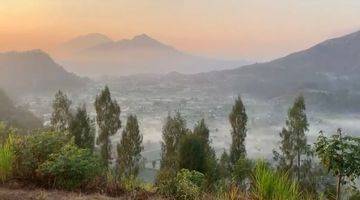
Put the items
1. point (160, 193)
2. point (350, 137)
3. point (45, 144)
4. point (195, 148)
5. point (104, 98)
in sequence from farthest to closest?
point (104, 98), point (195, 148), point (45, 144), point (160, 193), point (350, 137)

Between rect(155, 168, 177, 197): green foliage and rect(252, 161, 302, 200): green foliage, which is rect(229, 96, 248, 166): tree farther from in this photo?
rect(252, 161, 302, 200): green foliage

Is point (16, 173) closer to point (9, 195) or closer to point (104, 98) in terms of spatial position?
point (9, 195)

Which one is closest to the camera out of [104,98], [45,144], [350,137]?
[350,137]

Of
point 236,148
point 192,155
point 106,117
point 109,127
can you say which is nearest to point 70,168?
point 192,155

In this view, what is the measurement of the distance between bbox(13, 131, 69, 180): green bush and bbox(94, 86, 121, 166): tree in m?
35.0

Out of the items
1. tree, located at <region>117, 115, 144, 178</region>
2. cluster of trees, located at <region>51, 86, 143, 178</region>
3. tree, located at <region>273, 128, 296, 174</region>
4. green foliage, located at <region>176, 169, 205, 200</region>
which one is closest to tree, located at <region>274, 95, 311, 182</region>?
tree, located at <region>273, 128, 296, 174</region>

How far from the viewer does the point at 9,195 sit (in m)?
7.97

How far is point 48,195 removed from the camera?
8.18 metres

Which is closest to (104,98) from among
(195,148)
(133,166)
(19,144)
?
(133,166)

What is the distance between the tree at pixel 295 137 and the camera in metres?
45.9

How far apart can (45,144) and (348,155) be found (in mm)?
5561

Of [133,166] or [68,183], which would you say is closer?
[68,183]

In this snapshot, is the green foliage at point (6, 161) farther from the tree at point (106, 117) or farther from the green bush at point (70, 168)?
the tree at point (106, 117)

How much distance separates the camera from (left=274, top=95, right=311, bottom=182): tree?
151ft
